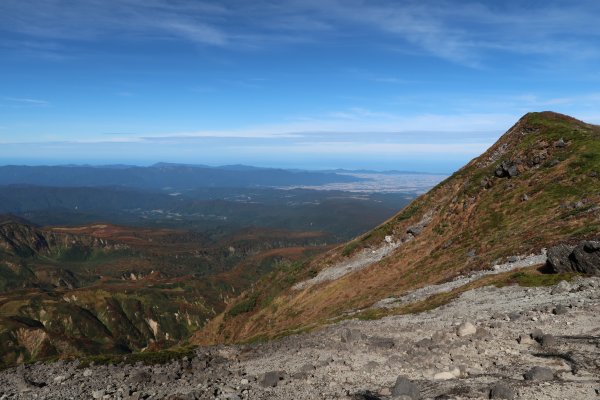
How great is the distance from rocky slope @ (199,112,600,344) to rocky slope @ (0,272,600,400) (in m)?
10.7

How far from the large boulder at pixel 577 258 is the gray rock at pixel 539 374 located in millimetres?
14862

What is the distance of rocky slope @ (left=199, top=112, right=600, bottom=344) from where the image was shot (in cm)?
4091

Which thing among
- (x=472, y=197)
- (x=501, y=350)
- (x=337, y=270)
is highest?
(x=472, y=197)

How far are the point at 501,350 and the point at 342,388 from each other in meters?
7.52

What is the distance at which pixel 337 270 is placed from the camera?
70750 millimetres

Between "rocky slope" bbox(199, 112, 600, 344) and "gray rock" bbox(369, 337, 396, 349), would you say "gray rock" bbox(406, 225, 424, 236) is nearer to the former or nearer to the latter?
"rocky slope" bbox(199, 112, 600, 344)

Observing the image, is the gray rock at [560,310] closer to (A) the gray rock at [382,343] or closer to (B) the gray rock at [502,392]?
(A) the gray rock at [382,343]

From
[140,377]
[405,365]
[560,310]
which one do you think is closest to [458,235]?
[560,310]

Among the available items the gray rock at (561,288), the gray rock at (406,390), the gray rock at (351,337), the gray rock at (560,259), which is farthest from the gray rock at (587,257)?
the gray rock at (406,390)

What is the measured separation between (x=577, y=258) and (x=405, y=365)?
1706 cm

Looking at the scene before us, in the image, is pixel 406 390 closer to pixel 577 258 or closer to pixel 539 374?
pixel 539 374

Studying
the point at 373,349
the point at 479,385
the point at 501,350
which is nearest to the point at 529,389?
the point at 479,385

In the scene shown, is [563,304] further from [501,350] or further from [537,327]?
[501,350]

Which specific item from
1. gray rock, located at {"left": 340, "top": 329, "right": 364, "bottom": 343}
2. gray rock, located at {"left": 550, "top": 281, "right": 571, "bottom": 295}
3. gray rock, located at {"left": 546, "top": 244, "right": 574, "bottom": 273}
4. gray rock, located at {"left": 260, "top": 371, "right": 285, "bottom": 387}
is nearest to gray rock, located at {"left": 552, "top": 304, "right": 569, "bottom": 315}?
gray rock, located at {"left": 550, "top": 281, "right": 571, "bottom": 295}
